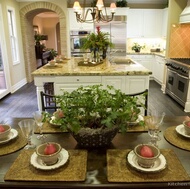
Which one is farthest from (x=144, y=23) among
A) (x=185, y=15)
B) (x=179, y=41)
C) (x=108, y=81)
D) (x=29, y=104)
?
(x=29, y=104)

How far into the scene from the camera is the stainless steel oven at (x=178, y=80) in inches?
166

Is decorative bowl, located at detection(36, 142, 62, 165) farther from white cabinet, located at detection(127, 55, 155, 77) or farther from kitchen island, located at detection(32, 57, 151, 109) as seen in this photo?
white cabinet, located at detection(127, 55, 155, 77)

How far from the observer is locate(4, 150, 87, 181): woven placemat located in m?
1.10

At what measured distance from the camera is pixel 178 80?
457 centimetres

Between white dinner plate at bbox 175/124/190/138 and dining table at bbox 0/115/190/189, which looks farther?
white dinner plate at bbox 175/124/190/138

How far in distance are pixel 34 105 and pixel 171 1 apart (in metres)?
4.12

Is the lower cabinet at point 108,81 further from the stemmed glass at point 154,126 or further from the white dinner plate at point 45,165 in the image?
the white dinner plate at point 45,165

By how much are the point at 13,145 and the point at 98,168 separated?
2.13 feet

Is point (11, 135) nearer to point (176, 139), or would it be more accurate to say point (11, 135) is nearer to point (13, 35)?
point (176, 139)

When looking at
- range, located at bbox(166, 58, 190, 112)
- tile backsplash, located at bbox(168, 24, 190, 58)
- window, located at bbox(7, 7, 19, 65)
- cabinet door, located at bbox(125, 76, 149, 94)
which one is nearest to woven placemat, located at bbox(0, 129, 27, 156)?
cabinet door, located at bbox(125, 76, 149, 94)

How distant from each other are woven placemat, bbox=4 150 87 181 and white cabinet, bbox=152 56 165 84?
17.9 ft

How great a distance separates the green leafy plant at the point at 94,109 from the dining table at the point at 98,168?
18cm

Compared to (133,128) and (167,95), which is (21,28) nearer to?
(167,95)

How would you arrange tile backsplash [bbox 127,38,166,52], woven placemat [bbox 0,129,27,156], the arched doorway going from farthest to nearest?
1. tile backsplash [bbox 127,38,166,52]
2. the arched doorway
3. woven placemat [bbox 0,129,27,156]
